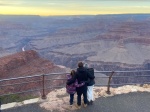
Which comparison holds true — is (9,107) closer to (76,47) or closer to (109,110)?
(109,110)

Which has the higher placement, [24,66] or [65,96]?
[65,96]

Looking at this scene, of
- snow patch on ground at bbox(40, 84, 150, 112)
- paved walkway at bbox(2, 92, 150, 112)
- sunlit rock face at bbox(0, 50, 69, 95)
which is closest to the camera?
paved walkway at bbox(2, 92, 150, 112)

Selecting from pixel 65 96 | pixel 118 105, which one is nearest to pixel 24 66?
pixel 65 96

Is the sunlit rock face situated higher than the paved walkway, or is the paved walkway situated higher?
the paved walkway

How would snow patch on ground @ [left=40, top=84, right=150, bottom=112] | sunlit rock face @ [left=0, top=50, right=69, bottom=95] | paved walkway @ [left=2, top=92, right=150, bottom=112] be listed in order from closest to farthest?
paved walkway @ [left=2, top=92, right=150, bottom=112], snow patch on ground @ [left=40, top=84, right=150, bottom=112], sunlit rock face @ [left=0, top=50, right=69, bottom=95]

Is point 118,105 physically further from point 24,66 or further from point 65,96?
point 24,66

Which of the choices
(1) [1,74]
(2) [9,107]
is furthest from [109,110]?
(1) [1,74]

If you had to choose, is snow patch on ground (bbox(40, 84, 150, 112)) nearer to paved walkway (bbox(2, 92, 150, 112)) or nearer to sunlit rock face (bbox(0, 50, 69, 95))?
paved walkway (bbox(2, 92, 150, 112))

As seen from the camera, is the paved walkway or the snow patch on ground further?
the snow patch on ground

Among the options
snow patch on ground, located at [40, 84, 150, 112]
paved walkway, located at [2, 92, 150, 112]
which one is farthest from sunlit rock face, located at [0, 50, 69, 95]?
paved walkway, located at [2, 92, 150, 112]
